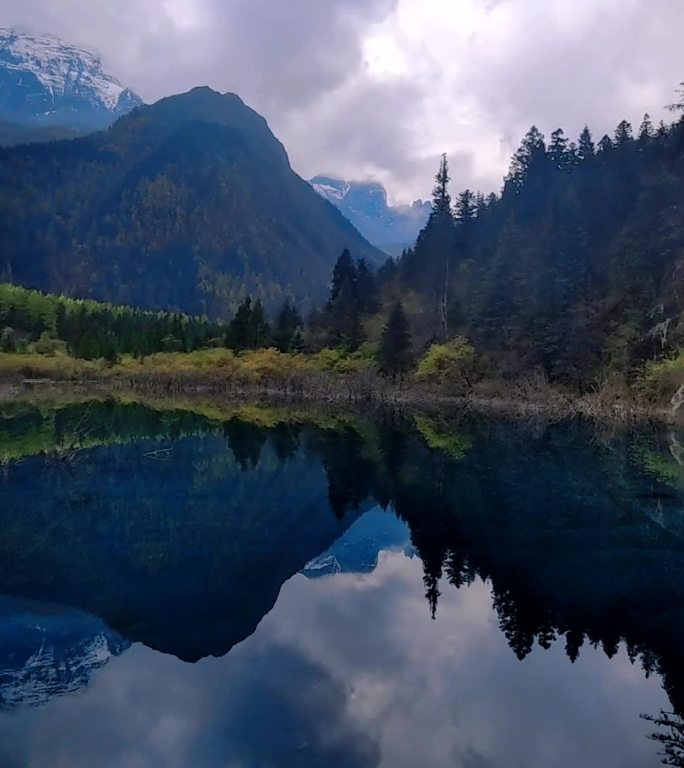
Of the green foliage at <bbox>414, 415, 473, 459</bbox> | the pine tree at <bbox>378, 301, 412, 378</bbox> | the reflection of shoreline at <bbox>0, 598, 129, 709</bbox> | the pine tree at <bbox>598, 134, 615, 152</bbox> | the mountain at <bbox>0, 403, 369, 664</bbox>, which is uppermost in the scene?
the pine tree at <bbox>598, 134, 615, 152</bbox>

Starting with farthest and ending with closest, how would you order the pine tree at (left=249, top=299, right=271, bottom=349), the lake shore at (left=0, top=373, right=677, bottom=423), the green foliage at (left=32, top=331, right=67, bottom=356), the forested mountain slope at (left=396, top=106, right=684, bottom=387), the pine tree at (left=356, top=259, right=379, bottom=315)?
the green foliage at (left=32, top=331, right=67, bottom=356), the pine tree at (left=356, top=259, right=379, bottom=315), the pine tree at (left=249, top=299, right=271, bottom=349), the forested mountain slope at (left=396, top=106, right=684, bottom=387), the lake shore at (left=0, top=373, right=677, bottom=423)

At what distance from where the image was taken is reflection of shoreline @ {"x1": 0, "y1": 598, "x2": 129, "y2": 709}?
7465 mm

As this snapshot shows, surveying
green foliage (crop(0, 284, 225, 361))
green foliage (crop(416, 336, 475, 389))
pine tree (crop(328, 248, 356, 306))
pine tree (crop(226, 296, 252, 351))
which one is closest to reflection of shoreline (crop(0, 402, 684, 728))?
green foliage (crop(416, 336, 475, 389))

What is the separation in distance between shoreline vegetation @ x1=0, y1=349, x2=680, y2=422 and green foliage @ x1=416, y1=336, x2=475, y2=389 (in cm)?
12

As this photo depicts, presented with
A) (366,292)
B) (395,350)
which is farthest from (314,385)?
(366,292)

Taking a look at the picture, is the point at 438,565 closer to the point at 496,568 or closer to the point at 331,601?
the point at 496,568

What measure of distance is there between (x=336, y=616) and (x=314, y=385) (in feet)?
151

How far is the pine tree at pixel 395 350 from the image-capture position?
55.9 metres

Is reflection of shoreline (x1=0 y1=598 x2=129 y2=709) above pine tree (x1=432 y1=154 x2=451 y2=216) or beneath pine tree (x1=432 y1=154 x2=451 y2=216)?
beneath

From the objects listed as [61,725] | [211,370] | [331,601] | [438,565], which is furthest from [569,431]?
[211,370]

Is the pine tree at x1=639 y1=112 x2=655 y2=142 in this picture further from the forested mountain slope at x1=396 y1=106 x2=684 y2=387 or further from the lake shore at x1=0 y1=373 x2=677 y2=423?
the lake shore at x1=0 y1=373 x2=677 y2=423

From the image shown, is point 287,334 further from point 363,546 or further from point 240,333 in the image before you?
point 363,546

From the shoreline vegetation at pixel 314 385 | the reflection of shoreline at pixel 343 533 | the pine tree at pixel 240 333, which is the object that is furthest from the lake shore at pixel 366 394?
the reflection of shoreline at pixel 343 533

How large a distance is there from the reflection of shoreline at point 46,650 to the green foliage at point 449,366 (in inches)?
1752
